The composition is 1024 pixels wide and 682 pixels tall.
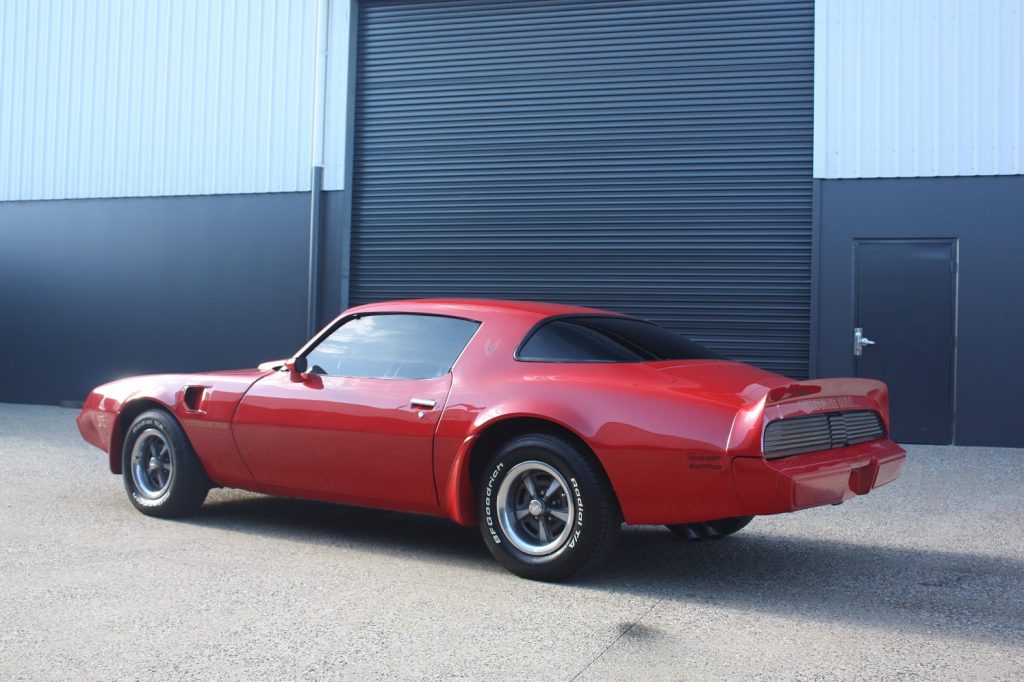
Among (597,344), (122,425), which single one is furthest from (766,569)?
(122,425)

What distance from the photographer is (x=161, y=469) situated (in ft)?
18.0

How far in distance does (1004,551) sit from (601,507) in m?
2.39

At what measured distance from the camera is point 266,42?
12.7 metres

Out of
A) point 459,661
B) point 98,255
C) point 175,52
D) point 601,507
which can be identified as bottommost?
point 459,661

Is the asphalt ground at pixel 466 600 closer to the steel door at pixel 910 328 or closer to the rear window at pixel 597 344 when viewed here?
the rear window at pixel 597 344

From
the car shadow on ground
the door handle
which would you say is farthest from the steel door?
the car shadow on ground

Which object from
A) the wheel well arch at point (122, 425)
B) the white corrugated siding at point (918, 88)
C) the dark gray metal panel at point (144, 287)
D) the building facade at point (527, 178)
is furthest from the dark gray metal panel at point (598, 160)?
the wheel well arch at point (122, 425)

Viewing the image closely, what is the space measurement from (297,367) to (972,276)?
7696mm

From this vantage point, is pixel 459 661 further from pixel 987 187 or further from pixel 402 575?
pixel 987 187

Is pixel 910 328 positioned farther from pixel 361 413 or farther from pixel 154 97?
pixel 154 97

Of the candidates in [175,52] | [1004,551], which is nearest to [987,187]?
[1004,551]

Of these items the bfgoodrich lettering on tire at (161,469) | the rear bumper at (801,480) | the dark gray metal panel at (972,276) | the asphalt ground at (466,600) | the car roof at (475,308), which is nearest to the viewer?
the asphalt ground at (466,600)

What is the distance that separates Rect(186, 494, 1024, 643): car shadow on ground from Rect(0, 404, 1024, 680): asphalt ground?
2cm

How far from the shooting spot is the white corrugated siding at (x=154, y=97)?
12625 millimetres
